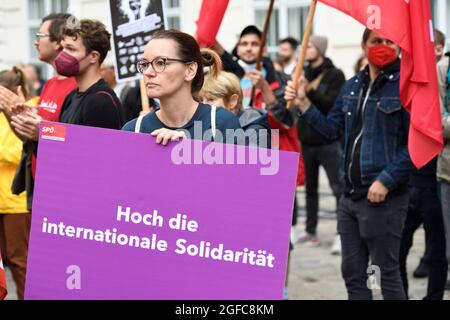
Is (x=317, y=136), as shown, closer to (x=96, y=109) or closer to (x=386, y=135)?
(x=386, y=135)

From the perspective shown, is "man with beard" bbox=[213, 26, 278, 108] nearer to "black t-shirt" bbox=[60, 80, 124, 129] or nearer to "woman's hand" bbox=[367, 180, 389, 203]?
"woman's hand" bbox=[367, 180, 389, 203]

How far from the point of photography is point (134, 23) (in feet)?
20.2

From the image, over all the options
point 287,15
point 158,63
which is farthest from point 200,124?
point 287,15

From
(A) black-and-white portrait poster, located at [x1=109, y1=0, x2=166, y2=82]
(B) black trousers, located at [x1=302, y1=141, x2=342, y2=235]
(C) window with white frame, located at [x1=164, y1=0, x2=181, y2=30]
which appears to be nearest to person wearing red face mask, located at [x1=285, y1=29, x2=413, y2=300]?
(A) black-and-white portrait poster, located at [x1=109, y1=0, x2=166, y2=82]

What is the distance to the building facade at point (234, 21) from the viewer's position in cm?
1521

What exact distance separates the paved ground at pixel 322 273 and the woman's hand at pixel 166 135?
3763 mm

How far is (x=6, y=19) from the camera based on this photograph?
1998cm

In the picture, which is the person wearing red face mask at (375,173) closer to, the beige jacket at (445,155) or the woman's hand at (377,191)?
the woman's hand at (377,191)

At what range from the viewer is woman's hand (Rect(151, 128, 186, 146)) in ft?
12.0

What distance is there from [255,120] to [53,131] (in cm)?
147

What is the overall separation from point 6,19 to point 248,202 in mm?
17272

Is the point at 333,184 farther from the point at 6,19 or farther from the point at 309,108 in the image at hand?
the point at 6,19

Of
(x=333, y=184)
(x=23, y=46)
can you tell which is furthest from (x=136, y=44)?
(x=23, y=46)

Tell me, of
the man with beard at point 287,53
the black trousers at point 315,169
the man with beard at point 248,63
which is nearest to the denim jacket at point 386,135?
the man with beard at point 248,63
